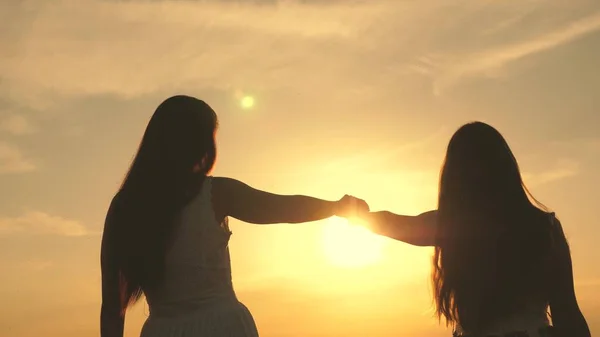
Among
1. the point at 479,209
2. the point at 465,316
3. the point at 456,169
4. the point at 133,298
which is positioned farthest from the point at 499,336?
the point at 133,298

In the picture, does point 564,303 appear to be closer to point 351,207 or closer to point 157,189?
point 351,207

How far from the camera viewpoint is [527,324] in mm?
4992

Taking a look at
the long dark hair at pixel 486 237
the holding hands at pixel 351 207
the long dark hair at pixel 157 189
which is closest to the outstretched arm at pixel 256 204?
the long dark hair at pixel 157 189

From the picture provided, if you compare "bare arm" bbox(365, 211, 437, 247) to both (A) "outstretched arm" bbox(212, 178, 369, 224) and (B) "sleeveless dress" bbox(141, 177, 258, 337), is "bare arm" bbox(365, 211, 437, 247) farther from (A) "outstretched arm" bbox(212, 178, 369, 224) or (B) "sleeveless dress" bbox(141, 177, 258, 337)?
(B) "sleeveless dress" bbox(141, 177, 258, 337)

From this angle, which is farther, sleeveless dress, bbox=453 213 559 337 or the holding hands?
the holding hands

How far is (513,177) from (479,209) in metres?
0.35

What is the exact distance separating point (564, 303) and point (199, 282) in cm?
262

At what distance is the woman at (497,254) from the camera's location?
4973mm

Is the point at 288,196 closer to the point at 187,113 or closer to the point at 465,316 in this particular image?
the point at 187,113

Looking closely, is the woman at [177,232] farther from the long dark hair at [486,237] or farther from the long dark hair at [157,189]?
the long dark hair at [486,237]

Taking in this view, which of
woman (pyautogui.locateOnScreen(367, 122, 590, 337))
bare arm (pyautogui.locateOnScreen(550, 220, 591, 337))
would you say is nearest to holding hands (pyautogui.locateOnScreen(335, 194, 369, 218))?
woman (pyautogui.locateOnScreen(367, 122, 590, 337))

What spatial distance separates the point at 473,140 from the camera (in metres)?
5.24

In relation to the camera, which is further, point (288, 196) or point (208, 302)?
point (288, 196)

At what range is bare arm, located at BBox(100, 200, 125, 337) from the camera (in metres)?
4.59
